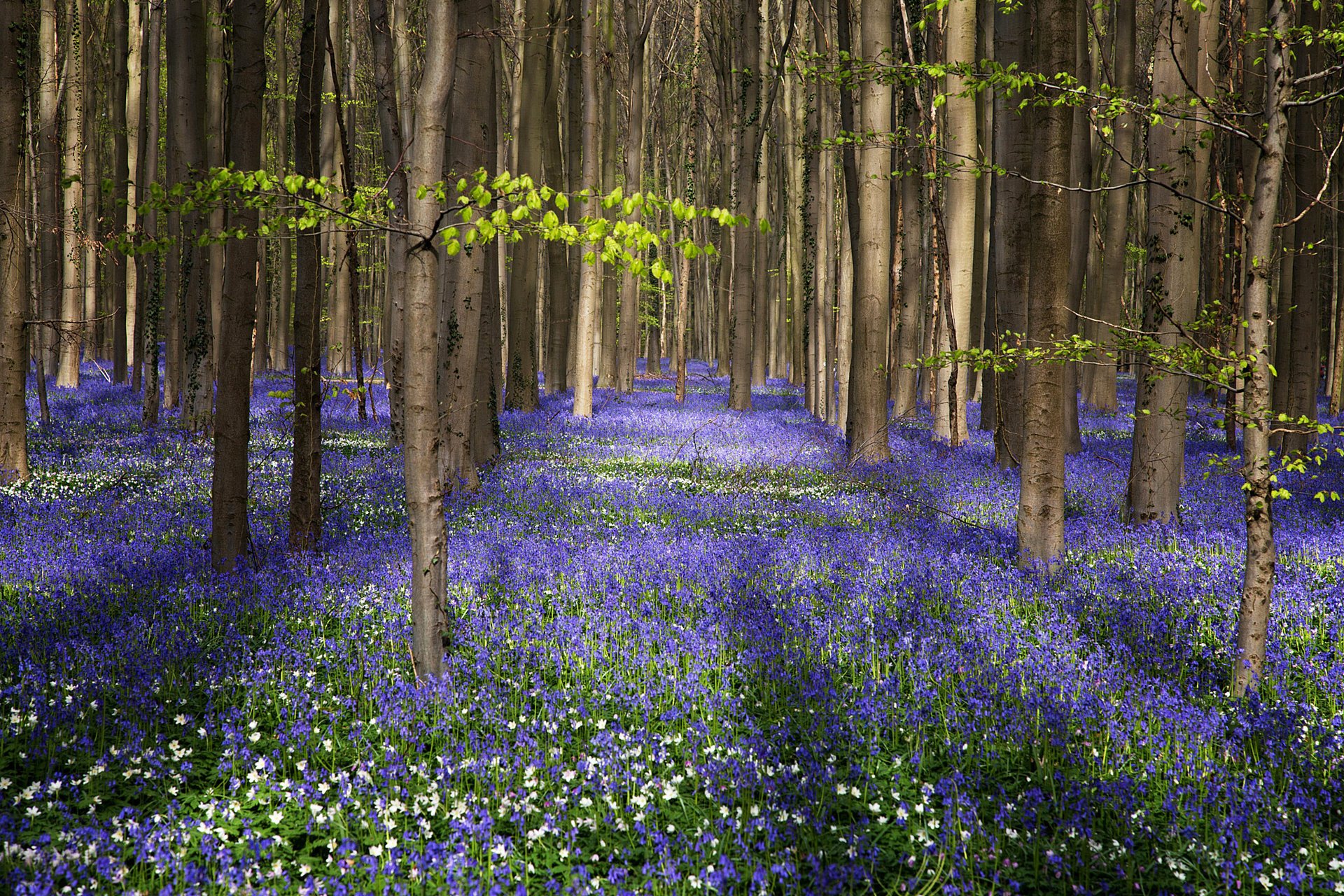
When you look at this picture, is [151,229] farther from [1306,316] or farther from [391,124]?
[1306,316]

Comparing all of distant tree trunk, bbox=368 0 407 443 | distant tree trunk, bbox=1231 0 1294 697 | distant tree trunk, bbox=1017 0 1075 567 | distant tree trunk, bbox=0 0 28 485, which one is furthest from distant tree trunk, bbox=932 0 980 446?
distant tree trunk, bbox=0 0 28 485

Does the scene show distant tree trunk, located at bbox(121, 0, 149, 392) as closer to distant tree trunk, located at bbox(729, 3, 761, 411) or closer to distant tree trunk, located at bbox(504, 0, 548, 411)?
distant tree trunk, located at bbox(504, 0, 548, 411)

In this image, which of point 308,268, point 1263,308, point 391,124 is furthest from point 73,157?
point 1263,308

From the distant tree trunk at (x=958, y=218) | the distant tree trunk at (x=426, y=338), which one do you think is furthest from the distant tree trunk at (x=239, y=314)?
the distant tree trunk at (x=958, y=218)

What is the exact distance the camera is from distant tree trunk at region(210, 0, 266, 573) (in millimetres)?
6668

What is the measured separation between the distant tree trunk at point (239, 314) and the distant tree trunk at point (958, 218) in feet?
31.2

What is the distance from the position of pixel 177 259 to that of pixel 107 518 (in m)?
9.18

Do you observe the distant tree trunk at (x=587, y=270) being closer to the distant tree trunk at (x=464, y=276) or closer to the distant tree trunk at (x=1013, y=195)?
the distant tree trunk at (x=464, y=276)

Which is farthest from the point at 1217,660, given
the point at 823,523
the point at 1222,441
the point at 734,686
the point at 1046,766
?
the point at 1222,441

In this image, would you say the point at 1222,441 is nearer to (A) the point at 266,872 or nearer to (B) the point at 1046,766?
(B) the point at 1046,766

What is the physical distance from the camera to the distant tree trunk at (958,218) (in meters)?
13.6

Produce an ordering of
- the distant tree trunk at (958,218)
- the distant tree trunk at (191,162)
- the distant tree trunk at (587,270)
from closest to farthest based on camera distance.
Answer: the distant tree trunk at (191,162)
the distant tree trunk at (958,218)
the distant tree trunk at (587,270)

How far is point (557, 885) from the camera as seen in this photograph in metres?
3.30

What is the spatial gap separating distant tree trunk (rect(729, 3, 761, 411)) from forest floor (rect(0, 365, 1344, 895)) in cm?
1366
